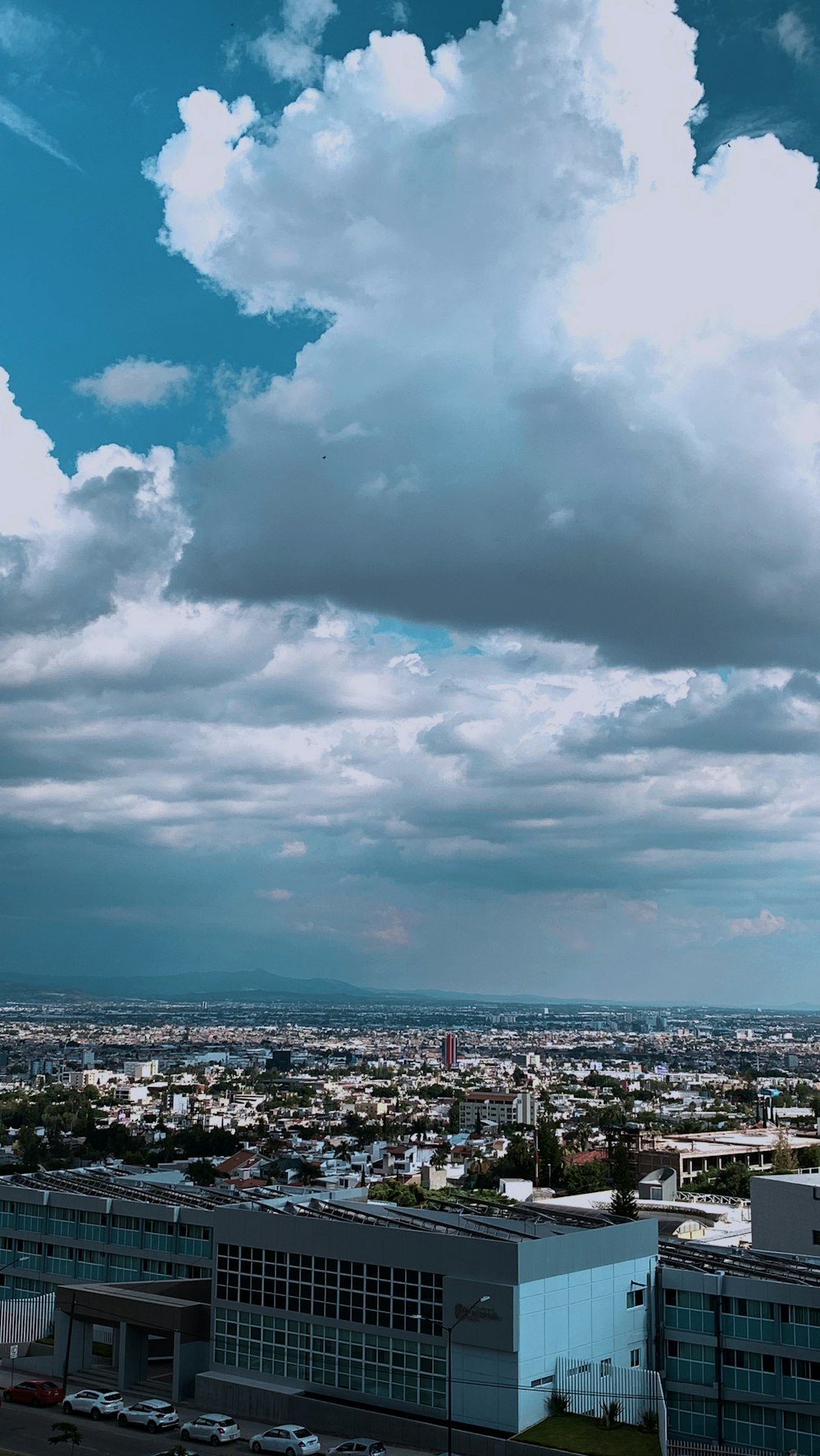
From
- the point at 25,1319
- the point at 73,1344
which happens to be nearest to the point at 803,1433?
the point at 73,1344

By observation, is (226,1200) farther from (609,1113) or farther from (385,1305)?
(609,1113)

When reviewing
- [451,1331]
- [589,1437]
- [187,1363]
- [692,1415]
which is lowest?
[692,1415]

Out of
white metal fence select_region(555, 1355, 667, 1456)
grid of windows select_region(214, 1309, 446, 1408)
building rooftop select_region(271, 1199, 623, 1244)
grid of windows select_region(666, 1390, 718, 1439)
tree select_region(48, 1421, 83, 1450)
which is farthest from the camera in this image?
building rooftop select_region(271, 1199, 623, 1244)

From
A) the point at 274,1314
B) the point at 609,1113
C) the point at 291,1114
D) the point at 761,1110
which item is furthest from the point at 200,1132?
the point at 274,1314

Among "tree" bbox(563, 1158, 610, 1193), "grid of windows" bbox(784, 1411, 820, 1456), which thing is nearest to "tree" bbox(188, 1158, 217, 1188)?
"tree" bbox(563, 1158, 610, 1193)

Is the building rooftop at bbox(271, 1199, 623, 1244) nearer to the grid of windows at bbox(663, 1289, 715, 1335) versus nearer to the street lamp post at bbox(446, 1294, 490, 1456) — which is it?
the street lamp post at bbox(446, 1294, 490, 1456)

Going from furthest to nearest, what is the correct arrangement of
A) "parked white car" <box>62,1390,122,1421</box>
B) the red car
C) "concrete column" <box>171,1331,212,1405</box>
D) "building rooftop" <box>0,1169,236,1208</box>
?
1. "building rooftop" <box>0,1169,236,1208</box>
2. "concrete column" <box>171,1331,212,1405</box>
3. the red car
4. "parked white car" <box>62,1390,122,1421</box>

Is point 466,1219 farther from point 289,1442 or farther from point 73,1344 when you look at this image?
point 73,1344
